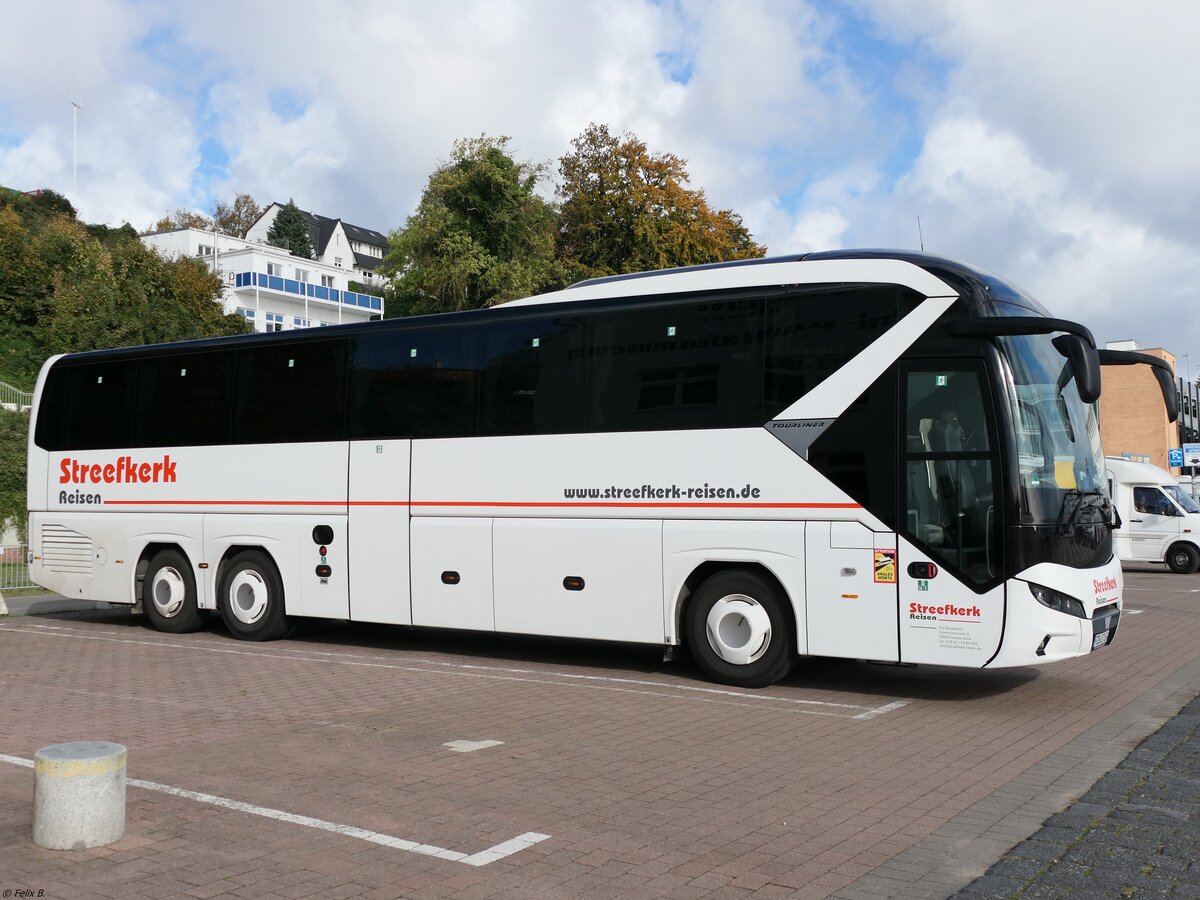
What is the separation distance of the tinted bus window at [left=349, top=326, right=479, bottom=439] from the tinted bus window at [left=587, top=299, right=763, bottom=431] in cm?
162

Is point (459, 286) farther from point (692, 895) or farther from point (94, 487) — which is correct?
point (692, 895)

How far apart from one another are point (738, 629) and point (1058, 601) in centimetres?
281

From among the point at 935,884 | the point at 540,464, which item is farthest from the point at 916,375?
the point at 935,884

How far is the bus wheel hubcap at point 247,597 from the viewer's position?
14258 mm

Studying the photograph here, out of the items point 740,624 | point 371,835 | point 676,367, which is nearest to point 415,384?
point 676,367

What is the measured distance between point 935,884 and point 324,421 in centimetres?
987

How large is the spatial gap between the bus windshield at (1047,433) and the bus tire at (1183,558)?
713 inches

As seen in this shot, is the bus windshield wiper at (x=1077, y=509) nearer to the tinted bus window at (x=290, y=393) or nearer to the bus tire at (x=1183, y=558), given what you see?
the tinted bus window at (x=290, y=393)

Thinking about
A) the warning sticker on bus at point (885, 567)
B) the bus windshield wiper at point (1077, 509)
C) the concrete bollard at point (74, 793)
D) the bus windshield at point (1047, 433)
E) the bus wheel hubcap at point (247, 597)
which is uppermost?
the bus windshield at point (1047, 433)

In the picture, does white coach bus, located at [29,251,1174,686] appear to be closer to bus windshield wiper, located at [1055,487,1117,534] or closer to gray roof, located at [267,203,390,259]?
bus windshield wiper, located at [1055,487,1117,534]

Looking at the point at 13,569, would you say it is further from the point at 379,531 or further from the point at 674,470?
the point at 674,470

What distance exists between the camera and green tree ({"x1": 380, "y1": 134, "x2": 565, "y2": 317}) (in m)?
45.8

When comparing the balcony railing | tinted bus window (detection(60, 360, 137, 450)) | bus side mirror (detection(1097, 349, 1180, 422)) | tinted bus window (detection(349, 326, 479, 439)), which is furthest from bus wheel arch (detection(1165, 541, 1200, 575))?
the balcony railing

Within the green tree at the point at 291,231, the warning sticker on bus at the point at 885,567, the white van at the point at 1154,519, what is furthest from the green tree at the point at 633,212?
the green tree at the point at 291,231
